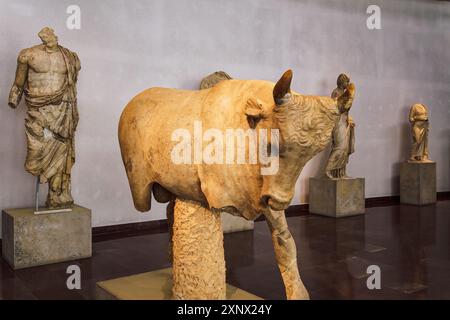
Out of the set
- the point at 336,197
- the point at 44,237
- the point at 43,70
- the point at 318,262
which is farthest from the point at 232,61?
the point at 44,237

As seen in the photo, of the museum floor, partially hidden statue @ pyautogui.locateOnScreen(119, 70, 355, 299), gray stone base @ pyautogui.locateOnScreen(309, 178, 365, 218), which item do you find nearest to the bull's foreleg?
partially hidden statue @ pyautogui.locateOnScreen(119, 70, 355, 299)

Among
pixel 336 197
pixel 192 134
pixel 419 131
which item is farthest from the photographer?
pixel 419 131

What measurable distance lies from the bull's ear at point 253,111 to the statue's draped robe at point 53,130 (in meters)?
3.16

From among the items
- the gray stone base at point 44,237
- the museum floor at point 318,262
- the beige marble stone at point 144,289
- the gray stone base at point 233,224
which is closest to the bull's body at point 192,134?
the beige marble stone at point 144,289

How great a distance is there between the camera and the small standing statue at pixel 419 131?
25.9ft

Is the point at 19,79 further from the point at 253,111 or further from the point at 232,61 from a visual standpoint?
the point at 253,111

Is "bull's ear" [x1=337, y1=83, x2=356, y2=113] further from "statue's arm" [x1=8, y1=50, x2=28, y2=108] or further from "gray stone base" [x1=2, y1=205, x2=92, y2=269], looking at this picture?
"statue's arm" [x1=8, y1=50, x2=28, y2=108]

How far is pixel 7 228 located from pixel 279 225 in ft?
11.2

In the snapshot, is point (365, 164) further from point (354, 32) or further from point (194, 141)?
point (194, 141)

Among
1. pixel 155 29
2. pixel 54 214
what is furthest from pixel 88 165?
pixel 155 29

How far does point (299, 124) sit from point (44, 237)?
3363 millimetres

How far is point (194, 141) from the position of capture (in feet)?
6.69

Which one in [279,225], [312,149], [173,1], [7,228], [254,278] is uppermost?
[173,1]

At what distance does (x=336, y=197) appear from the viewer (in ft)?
21.7
